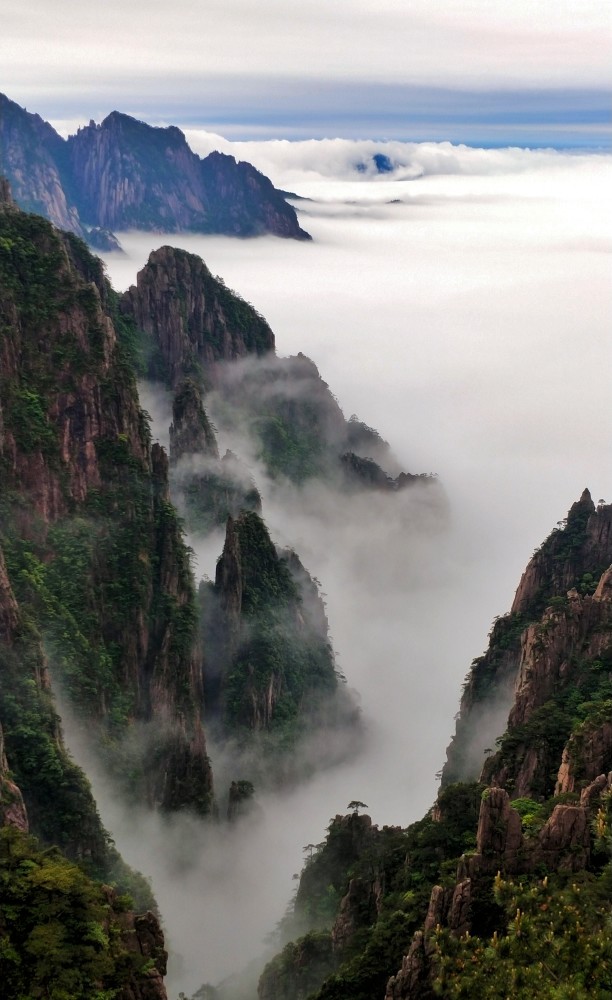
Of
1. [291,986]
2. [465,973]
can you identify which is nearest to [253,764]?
[291,986]

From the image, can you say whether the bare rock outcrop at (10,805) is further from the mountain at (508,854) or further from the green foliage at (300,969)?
the mountain at (508,854)

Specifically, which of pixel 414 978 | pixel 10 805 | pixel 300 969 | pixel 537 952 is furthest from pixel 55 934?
pixel 300 969

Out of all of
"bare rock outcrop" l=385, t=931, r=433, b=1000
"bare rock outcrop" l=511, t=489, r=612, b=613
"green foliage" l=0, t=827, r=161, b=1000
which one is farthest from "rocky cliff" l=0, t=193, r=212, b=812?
"bare rock outcrop" l=385, t=931, r=433, b=1000

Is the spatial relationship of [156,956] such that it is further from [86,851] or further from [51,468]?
[51,468]

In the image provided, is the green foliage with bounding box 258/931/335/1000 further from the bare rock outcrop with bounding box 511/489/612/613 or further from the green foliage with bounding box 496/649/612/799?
the bare rock outcrop with bounding box 511/489/612/613

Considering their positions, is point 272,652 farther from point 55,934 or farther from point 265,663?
point 55,934
